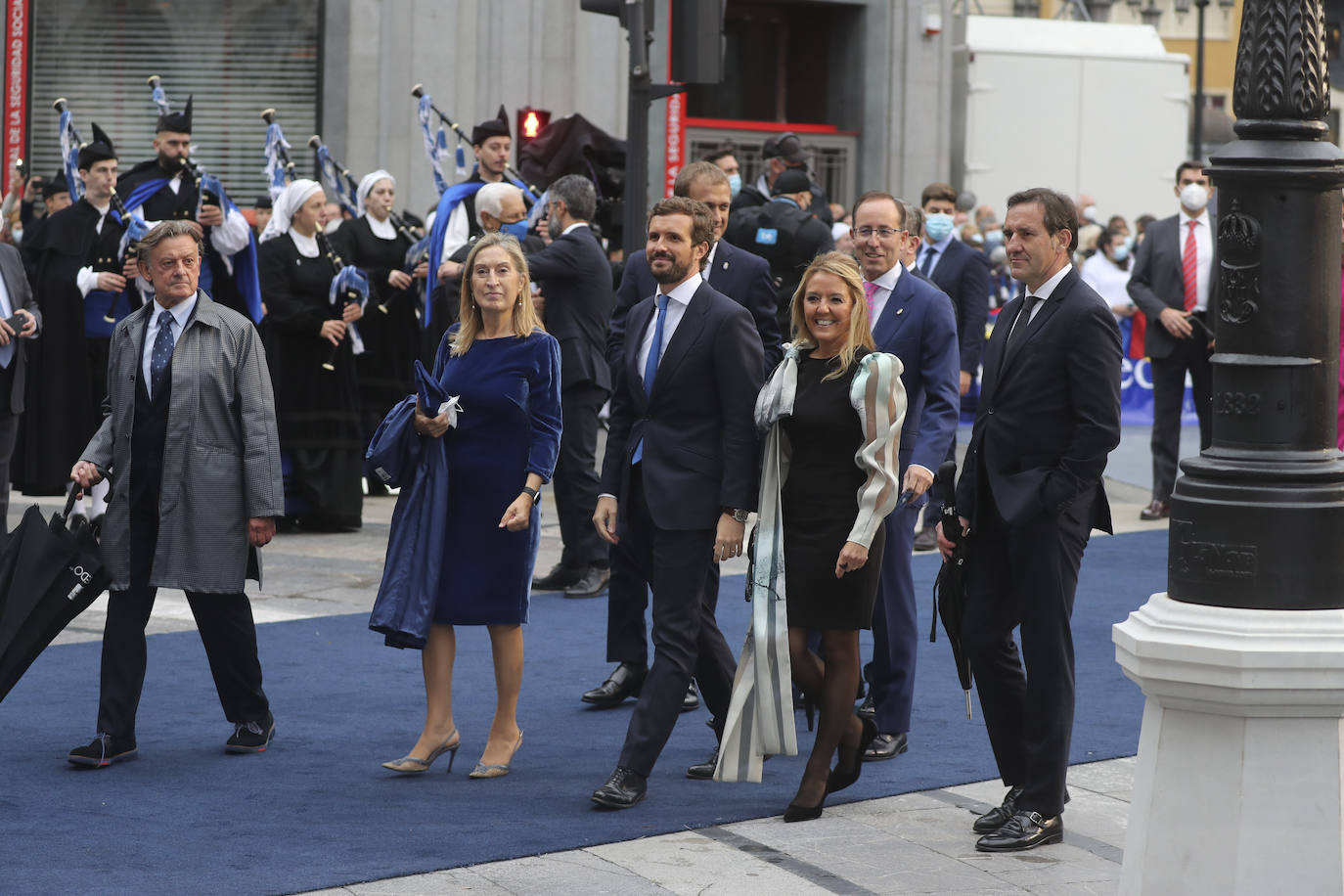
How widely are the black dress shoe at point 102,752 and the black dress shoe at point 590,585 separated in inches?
140

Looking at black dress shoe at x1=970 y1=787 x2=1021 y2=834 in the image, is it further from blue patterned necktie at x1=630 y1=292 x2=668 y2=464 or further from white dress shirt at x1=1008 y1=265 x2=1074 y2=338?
blue patterned necktie at x1=630 y1=292 x2=668 y2=464

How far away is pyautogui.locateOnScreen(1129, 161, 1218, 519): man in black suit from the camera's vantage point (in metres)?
12.7

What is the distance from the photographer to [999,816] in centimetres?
593

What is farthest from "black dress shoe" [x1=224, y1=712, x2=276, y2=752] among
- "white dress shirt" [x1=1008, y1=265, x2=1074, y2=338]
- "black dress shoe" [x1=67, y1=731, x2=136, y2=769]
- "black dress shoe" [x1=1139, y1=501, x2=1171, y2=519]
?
"black dress shoe" [x1=1139, y1=501, x2=1171, y2=519]

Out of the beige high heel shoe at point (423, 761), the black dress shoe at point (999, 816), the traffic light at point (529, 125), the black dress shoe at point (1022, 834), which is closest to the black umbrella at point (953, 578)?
the black dress shoe at point (999, 816)

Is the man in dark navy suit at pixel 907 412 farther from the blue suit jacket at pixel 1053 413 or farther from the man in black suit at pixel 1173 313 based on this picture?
the man in black suit at pixel 1173 313

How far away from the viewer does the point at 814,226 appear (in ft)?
34.2

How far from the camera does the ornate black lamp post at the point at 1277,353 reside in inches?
177

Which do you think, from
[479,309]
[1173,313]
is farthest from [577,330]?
[1173,313]

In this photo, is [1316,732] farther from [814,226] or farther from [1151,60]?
[1151,60]

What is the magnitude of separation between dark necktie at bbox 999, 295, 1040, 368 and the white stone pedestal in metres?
1.42

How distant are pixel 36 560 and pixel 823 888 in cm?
300

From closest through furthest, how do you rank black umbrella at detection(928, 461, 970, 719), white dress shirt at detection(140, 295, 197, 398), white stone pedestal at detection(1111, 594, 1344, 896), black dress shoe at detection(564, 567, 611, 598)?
1. white stone pedestal at detection(1111, 594, 1344, 896)
2. black umbrella at detection(928, 461, 970, 719)
3. white dress shirt at detection(140, 295, 197, 398)
4. black dress shoe at detection(564, 567, 611, 598)

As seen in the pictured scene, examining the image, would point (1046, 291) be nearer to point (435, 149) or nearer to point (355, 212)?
point (435, 149)
